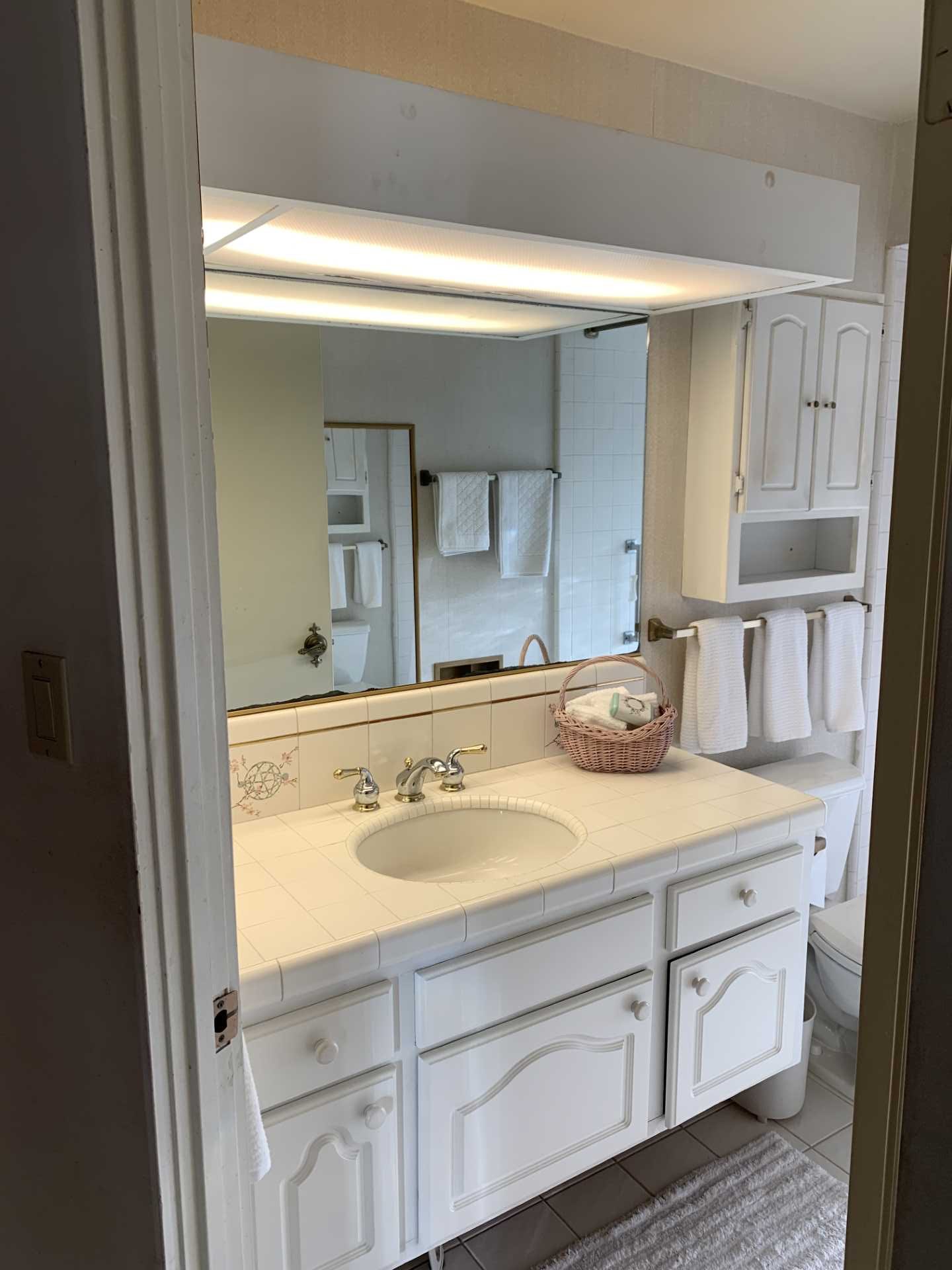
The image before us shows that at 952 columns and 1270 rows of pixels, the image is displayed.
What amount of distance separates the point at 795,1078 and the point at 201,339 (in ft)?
6.77

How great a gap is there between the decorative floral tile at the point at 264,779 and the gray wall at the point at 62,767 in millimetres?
690

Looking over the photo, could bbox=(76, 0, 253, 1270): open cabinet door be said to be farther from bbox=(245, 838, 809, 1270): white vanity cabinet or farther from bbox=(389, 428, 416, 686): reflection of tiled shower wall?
bbox=(389, 428, 416, 686): reflection of tiled shower wall

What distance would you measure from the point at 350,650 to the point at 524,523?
19.1 inches

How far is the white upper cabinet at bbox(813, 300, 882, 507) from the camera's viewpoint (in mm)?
2311

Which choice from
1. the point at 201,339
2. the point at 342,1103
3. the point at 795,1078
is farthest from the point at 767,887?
the point at 201,339

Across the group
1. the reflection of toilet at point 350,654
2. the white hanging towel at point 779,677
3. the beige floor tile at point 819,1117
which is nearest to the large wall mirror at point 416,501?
the reflection of toilet at point 350,654

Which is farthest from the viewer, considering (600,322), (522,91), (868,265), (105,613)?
(868,265)

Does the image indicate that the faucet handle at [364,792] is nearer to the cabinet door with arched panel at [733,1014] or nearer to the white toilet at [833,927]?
the cabinet door with arched panel at [733,1014]

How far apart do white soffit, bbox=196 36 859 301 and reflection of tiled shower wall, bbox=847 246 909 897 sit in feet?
2.94

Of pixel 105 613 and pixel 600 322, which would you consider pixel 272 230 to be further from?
pixel 600 322

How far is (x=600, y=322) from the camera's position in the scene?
210cm

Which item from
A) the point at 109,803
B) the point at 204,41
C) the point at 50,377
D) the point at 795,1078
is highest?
the point at 204,41

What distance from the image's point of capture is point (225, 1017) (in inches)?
39.8

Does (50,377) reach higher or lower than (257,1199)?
higher
